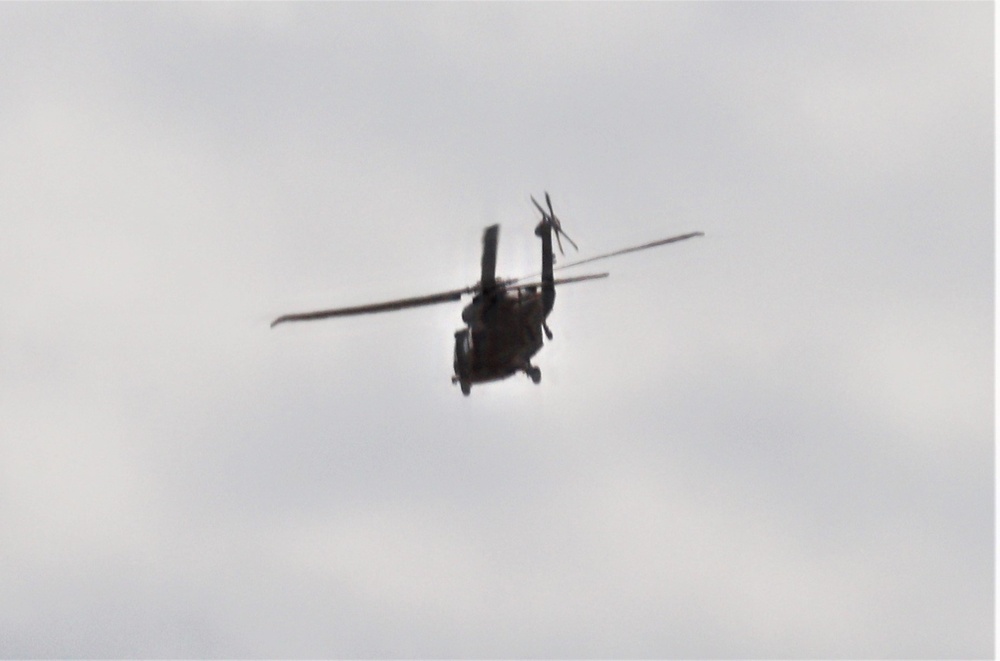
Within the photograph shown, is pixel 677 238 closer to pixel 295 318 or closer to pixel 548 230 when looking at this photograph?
pixel 548 230

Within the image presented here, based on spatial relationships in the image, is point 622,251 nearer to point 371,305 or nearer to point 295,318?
point 371,305

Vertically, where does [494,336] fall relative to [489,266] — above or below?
below

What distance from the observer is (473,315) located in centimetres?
4725

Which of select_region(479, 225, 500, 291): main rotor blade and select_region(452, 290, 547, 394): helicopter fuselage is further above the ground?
select_region(479, 225, 500, 291): main rotor blade

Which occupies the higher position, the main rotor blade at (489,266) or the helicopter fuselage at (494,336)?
the main rotor blade at (489,266)

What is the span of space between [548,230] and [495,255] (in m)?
5.39

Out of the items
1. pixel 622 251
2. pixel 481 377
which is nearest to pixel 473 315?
pixel 481 377

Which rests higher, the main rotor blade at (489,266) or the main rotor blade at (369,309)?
the main rotor blade at (489,266)

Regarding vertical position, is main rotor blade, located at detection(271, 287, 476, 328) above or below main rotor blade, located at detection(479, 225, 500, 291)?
below

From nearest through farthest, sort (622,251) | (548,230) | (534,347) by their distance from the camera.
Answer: (622,251) < (534,347) < (548,230)

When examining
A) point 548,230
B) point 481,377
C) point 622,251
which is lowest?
point 481,377

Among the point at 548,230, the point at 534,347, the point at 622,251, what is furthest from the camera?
the point at 548,230

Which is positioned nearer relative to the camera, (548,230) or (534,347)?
(534,347)

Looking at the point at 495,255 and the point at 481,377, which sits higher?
the point at 495,255
